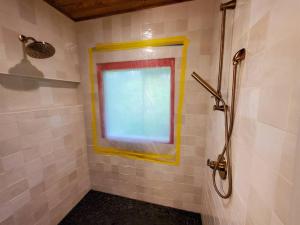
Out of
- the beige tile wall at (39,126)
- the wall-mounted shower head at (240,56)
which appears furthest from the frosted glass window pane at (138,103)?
the wall-mounted shower head at (240,56)

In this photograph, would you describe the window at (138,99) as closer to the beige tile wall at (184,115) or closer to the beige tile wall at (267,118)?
the beige tile wall at (184,115)

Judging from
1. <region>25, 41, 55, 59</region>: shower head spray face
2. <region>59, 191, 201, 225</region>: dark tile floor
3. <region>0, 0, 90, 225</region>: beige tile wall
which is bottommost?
<region>59, 191, 201, 225</region>: dark tile floor

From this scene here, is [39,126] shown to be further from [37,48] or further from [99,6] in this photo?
[99,6]

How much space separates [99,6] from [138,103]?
1.03 meters

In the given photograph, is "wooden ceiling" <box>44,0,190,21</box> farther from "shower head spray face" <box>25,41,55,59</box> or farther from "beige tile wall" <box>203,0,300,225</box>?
"beige tile wall" <box>203,0,300,225</box>

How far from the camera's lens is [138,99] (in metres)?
1.41

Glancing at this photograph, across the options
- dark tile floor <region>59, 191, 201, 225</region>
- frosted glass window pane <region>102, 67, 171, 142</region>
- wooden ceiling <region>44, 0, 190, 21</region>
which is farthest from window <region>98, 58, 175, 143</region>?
dark tile floor <region>59, 191, 201, 225</region>

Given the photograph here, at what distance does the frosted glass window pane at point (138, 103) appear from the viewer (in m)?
1.34

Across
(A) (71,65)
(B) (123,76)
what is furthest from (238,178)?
(A) (71,65)

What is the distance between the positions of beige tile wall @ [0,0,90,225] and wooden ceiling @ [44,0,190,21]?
10 centimetres

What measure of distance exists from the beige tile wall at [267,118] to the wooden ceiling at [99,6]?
90 cm

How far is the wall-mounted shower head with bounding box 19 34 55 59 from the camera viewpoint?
0.93 metres

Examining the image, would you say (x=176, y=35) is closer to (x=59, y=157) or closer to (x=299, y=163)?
(x=299, y=163)

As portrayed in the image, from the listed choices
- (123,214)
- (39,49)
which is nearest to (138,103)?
(39,49)
